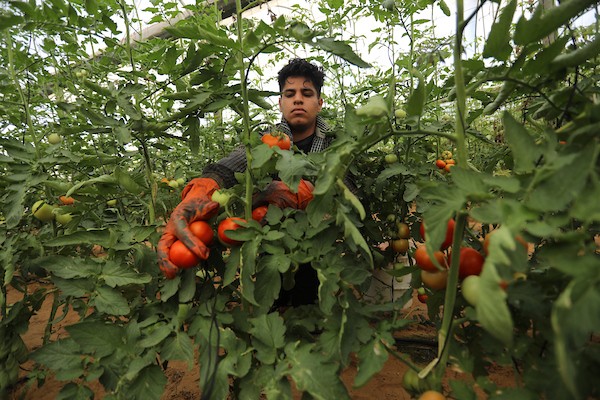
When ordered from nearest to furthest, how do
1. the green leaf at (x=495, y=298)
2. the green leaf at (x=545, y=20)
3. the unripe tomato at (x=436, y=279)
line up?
the green leaf at (x=495, y=298)
the green leaf at (x=545, y=20)
the unripe tomato at (x=436, y=279)

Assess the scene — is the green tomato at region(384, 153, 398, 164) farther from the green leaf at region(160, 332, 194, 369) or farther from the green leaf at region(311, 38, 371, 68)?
the green leaf at region(160, 332, 194, 369)

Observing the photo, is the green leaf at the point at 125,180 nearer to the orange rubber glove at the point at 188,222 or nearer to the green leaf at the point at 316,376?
the orange rubber glove at the point at 188,222

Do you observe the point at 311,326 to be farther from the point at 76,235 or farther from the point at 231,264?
the point at 76,235

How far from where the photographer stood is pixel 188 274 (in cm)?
93

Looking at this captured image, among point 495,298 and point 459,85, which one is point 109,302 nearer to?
point 495,298

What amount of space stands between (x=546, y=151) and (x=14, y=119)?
213 centimetres

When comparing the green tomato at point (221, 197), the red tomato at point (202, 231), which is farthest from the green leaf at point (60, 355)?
the green tomato at point (221, 197)

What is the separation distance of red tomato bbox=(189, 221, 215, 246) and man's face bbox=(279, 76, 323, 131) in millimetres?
1021

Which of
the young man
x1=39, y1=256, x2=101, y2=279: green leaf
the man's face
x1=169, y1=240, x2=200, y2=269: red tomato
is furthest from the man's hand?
the man's face

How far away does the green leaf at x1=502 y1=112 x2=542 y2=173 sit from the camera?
0.57m

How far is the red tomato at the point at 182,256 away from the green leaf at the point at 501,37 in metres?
0.89

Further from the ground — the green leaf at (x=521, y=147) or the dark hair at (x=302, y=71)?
the dark hair at (x=302, y=71)

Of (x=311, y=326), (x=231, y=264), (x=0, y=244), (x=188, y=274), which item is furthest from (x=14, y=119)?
(x=311, y=326)

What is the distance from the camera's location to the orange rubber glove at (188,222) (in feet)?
2.95
